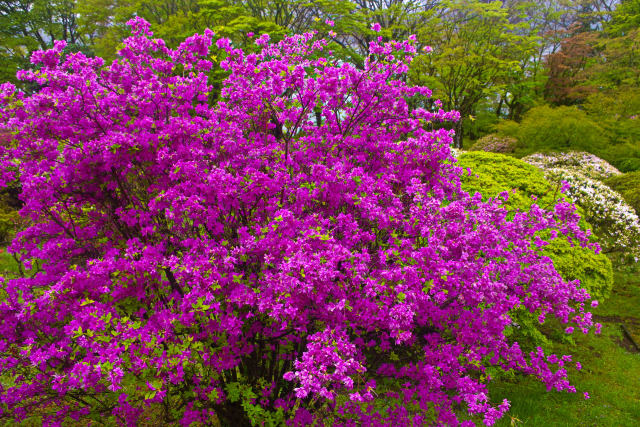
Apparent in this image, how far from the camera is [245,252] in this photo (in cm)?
446

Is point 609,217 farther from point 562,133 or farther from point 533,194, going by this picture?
point 562,133

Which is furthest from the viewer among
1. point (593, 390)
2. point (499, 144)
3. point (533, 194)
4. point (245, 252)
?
point (499, 144)

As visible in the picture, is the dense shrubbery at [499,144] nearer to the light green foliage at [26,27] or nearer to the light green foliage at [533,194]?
the light green foliage at [533,194]

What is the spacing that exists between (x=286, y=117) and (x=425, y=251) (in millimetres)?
3077


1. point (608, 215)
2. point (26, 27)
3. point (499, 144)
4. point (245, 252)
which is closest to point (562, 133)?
point (499, 144)

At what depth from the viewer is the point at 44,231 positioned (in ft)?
17.5

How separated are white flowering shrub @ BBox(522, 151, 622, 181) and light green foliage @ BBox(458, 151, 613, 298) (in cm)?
801

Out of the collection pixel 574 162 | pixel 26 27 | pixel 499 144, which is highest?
pixel 26 27

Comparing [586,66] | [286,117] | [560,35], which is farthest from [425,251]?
[560,35]

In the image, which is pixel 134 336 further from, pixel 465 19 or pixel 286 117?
pixel 465 19

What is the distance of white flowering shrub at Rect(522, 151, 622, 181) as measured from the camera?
17938 mm

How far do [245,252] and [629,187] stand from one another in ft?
54.7

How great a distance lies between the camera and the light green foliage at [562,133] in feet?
64.3

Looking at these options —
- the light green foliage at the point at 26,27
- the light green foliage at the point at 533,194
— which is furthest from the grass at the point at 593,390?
the light green foliage at the point at 26,27
